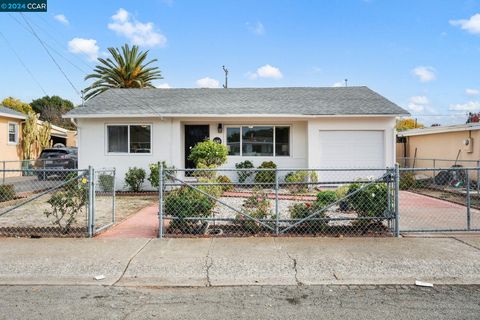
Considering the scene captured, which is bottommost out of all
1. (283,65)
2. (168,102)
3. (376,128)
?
(376,128)

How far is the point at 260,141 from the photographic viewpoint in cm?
1565

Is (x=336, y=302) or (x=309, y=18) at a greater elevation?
(x=309, y=18)

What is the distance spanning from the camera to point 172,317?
402 cm

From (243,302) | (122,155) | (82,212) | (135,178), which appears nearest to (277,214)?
(243,302)

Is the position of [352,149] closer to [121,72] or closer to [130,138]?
[130,138]

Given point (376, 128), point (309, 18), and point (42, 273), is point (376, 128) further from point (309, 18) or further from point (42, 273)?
point (42, 273)

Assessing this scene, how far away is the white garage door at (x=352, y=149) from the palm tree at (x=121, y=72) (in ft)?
67.1

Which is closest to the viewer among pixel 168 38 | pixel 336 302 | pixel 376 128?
pixel 336 302

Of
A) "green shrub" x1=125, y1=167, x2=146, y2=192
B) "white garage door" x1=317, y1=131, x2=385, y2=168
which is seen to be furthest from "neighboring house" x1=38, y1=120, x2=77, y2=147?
"white garage door" x1=317, y1=131, x2=385, y2=168

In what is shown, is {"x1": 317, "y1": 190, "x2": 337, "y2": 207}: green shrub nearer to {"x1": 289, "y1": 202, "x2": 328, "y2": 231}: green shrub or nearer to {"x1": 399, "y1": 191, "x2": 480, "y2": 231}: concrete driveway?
{"x1": 289, "y1": 202, "x2": 328, "y2": 231}: green shrub

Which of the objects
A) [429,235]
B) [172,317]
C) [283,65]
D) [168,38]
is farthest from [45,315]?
[283,65]

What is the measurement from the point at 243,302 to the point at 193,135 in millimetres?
11757

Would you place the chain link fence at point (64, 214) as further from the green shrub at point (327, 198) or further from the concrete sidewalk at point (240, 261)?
the green shrub at point (327, 198)

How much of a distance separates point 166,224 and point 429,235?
520cm
